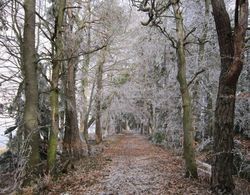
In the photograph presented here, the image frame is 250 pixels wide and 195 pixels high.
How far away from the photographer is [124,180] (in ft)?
32.6

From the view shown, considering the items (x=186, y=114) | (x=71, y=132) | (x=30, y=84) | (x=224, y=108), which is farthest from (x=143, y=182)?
(x=71, y=132)

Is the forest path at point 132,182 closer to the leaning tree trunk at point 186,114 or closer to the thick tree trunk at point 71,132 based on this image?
the leaning tree trunk at point 186,114

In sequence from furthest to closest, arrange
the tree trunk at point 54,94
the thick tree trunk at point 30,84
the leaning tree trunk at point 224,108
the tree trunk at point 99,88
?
the tree trunk at point 99,88 < the tree trunk at point 54,94 < the thick tree trunk at point 30,84 < the leaning tree trunk at point 224,108

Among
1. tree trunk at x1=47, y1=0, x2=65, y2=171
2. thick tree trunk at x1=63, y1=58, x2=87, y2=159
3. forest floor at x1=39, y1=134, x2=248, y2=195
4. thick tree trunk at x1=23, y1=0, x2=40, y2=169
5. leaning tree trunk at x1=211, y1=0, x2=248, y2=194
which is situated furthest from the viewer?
thick tree trunk at x1=63, y1=58, x2=87, y2=159

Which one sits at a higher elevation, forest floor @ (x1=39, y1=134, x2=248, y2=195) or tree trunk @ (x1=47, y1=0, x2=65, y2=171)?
tree trunk @ (x1=47, y1=0, x2=65, y2=171)

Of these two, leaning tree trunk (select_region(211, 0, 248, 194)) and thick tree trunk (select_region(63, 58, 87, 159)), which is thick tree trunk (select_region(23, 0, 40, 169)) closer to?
leaning tree trunk (select_region(211, 0, 248, 194))

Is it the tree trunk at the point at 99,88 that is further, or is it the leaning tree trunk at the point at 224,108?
the tree trunk at the point at 99,88

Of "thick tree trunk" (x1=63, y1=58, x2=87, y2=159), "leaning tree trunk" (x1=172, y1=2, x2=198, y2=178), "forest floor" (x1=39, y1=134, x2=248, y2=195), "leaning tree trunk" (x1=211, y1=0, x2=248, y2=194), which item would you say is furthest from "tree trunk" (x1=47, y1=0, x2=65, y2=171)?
"leaning tree trunk" (x1=211, y1=0, x2=248, y2=194)

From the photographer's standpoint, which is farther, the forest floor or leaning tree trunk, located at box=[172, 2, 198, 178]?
leaning tree trunk, located at box=[172, 2, 198, 178]

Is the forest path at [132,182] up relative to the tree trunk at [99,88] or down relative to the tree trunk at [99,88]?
down

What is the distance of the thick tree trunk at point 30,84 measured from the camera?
30.9ft

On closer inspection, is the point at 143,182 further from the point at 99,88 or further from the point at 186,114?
the point at 99,88

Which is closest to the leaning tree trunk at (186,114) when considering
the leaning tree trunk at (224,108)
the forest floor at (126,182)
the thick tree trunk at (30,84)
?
the forest floor at (126,182)

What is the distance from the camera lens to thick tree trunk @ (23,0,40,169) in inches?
371
